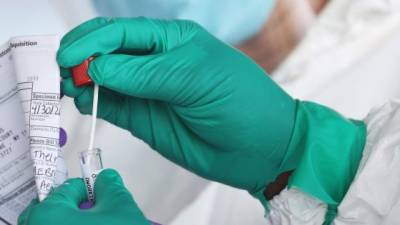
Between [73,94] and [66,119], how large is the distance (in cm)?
21

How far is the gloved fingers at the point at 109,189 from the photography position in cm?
56

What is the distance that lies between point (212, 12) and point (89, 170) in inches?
17.5

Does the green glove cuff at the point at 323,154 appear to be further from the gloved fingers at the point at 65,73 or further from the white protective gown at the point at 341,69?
the gloved fingers at the point at 65,73

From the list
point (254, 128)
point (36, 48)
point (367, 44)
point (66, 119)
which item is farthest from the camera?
point (367, 44)

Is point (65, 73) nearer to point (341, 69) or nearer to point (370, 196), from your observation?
point (370, 196)

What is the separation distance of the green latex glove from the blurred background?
0.14 metres

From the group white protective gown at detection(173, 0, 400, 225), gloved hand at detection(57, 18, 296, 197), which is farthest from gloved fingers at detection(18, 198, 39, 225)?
white protective gown at detection(173, 0, 400, 225)

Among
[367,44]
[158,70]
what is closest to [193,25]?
[158,70]

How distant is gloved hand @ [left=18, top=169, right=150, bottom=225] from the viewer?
524 millimetres

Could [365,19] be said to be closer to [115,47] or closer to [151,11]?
[151,11]

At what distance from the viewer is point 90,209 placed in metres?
0.56

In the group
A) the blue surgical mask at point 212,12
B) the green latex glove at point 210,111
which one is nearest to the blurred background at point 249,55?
the blue surgical mask at point 212,12

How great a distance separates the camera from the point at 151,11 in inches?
34.1

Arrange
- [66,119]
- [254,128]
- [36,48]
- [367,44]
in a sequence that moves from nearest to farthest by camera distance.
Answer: [36,48], [254,128], [66,119], [367,44]
